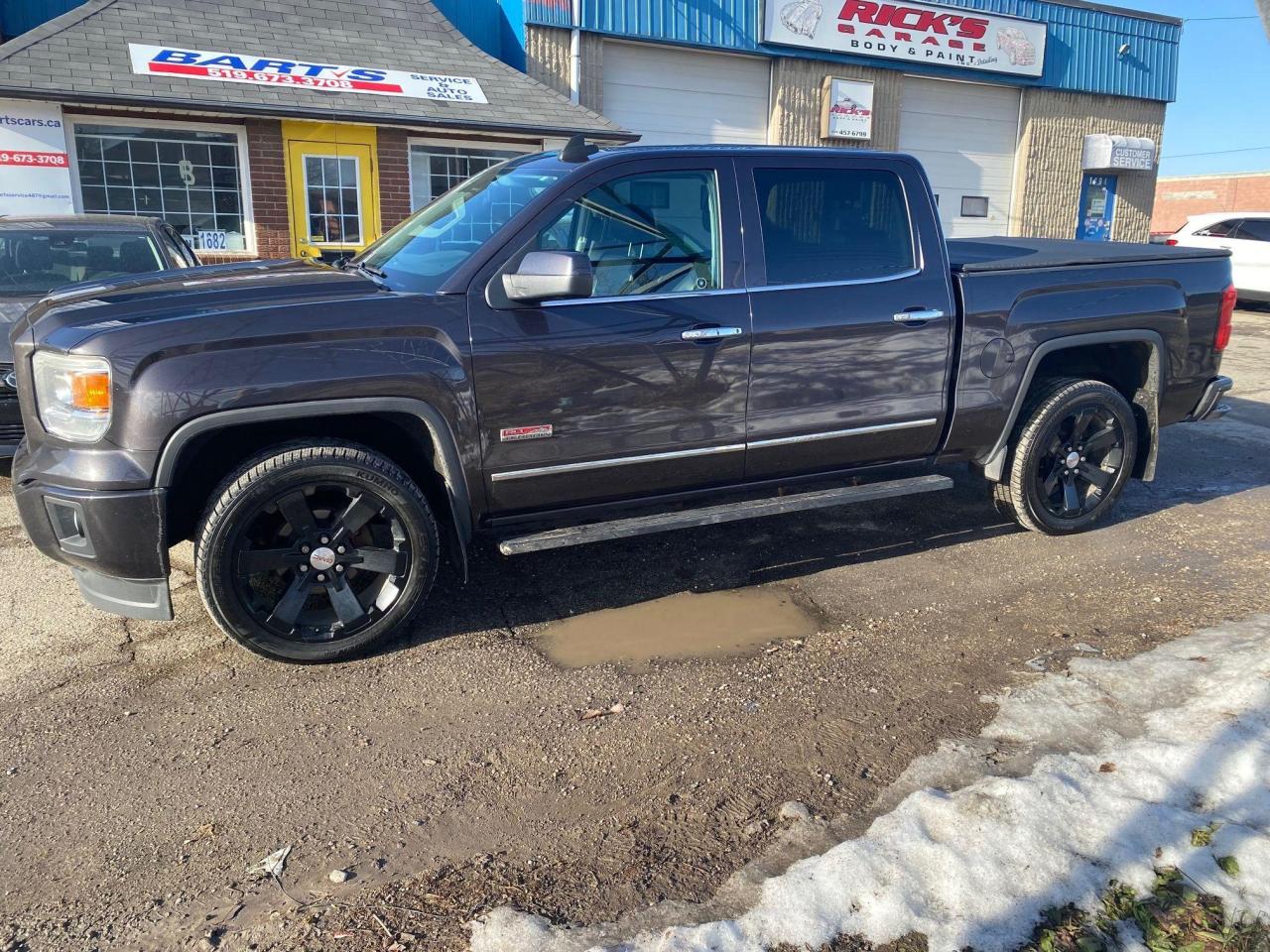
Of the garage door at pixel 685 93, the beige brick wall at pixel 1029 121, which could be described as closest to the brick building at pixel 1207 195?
the beige brick wall at pixel 1029 121

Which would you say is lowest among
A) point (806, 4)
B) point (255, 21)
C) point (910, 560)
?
point (910, 560)

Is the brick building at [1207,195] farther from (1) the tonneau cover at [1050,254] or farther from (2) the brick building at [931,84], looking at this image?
(1) the tonneau cover at [1050,254]

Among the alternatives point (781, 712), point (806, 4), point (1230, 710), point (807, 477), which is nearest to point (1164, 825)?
point (1230, 710)

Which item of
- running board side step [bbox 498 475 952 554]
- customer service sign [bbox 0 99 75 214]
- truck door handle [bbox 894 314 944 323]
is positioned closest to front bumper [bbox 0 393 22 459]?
running board side step [bbox 498 475 952 554]

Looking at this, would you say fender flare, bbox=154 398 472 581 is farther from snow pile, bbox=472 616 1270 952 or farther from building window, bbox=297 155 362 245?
building window, bbox=297 155 362 245

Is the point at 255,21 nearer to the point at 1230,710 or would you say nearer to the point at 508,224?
the point at 508,224

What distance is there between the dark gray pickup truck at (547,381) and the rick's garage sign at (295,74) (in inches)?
310

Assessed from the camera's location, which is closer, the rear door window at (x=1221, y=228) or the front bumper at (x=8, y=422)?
the front bumper at (x=8, y=422)

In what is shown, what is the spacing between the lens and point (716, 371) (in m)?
4.11

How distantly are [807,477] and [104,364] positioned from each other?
297cm

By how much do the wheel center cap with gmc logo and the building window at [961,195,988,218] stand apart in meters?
17.4

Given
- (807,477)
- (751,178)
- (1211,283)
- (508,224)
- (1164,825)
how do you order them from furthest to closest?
(1211,283) → (807,477) → (751,178) → (508,224) → (1164,825)

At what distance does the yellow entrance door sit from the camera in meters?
11.6

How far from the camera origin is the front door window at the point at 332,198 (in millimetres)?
11734
